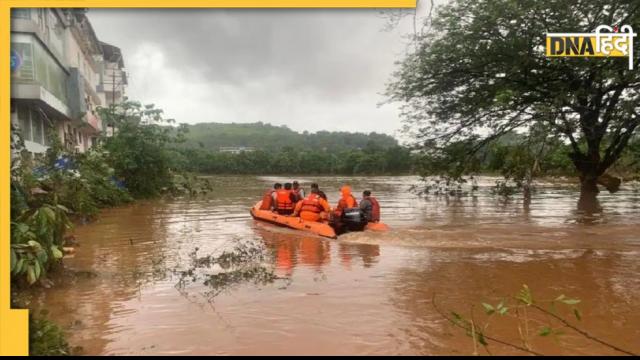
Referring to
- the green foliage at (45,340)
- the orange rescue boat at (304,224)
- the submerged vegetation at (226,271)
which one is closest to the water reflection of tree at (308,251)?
the orange rescue boat at (304,224)

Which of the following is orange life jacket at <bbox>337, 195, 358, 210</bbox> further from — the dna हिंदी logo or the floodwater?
the dna हिंदी logo

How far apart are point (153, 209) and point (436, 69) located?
1088 centimetres

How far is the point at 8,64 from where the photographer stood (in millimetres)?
3340

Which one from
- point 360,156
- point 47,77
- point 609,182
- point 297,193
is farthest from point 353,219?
point 360,156

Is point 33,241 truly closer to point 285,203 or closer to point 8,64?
point 8,64

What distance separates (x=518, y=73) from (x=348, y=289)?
919cm

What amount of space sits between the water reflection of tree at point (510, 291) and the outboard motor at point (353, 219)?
7.67ft

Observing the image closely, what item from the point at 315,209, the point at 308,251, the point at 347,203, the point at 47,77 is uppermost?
the point at 47,77

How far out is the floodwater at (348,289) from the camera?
553 centimetres

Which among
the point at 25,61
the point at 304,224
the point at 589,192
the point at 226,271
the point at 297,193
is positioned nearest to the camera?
the point at 226,271

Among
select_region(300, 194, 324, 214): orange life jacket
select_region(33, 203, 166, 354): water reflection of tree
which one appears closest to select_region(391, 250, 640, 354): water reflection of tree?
select_region(33, 203, 166, 354): water reflection of tree

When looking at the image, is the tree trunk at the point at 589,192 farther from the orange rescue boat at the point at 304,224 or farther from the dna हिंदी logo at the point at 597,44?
the dna हिंदी logo at the point at 597,44

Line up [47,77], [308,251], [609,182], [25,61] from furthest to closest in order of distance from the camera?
[609,182], [47,77], [25,61], [308,251]

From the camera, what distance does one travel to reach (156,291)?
7539 millimetres
